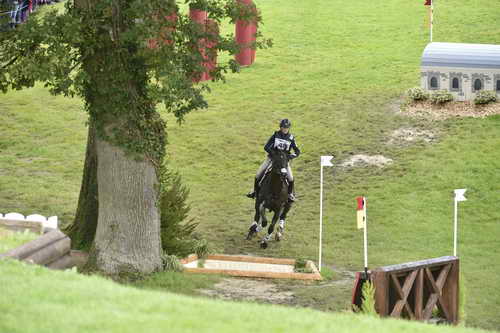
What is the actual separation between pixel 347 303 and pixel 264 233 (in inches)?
248

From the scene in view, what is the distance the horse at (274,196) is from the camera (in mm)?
22125

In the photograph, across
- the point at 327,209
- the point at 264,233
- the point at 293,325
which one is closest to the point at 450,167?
the point at 327,209

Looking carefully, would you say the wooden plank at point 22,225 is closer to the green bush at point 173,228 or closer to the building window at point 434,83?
the green bush at point 173,228

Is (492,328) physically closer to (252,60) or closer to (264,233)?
(264,233)

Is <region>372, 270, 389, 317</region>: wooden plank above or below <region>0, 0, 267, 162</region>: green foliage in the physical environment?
Answer: below

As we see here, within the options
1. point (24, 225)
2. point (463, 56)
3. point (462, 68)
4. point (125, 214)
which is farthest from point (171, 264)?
point (463, 56)

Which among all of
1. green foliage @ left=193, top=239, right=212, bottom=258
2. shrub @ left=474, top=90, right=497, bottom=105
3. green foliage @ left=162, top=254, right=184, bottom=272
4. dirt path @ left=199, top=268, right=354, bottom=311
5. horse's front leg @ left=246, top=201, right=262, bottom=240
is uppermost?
shrub @ left=474, top=90, right=497, bottom=105

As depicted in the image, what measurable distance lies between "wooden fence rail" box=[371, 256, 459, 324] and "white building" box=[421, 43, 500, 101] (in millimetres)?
15147

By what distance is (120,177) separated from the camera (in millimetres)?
19328

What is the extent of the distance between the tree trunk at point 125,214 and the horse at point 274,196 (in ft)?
11.4

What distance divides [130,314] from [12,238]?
18.1ft

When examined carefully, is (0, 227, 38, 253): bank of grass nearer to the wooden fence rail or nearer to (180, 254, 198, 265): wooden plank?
(180, 254, 198, 265): wooden plank

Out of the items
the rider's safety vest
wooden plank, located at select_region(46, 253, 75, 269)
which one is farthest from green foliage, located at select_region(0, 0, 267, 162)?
the rider's safety vest

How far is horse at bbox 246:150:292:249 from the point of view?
2212 centimetres
